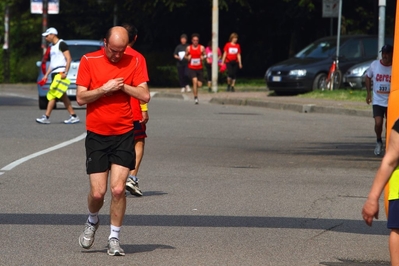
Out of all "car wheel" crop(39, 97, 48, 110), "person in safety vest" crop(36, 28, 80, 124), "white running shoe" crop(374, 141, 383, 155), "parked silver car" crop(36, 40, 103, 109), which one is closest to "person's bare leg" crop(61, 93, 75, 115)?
"person in safety vest" crop(36, 28, 80, 124)

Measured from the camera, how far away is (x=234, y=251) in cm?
748

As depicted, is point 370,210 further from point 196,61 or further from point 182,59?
point 182,59

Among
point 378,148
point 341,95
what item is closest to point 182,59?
point 341,95

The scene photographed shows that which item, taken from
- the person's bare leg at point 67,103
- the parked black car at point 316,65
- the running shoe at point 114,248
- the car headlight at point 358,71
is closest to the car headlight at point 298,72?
the parked black car at point 316,65

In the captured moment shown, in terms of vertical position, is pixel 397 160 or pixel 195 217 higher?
pixel 397 160

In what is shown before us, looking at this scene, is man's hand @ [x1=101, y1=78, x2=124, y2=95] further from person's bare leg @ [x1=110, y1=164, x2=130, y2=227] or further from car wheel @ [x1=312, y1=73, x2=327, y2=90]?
car wheel @ [x1=312, y1=73, x2=327, y2=90]

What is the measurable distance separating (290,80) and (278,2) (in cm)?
1181

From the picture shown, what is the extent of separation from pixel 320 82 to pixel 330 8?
233 centimetres

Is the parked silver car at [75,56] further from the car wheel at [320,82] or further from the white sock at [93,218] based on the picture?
the white sock at [93,218]

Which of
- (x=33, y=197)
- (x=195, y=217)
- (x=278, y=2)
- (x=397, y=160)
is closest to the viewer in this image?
(x=397, y=160)

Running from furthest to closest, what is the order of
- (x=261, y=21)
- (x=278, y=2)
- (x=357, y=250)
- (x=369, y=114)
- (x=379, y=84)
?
(x=261, y=21) → (x=278, y=2) → (x=369, y=114) → (x=379, y=84) → (x=357, y=250)

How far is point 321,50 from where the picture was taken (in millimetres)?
29922

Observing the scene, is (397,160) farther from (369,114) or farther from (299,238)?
(369,114)

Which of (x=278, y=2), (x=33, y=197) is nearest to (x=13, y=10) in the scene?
(x=278, y=2)
